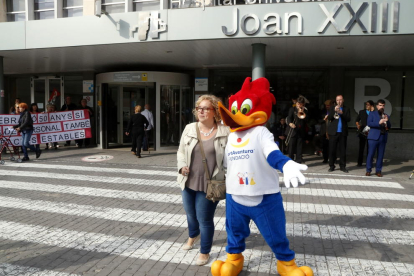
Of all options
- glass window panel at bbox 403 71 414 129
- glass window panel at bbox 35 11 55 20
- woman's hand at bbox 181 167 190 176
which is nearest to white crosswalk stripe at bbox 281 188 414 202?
woman's hand at bbox 181 167 190 176

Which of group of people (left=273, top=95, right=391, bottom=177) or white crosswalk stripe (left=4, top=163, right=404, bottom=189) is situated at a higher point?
group of people (left=273, top=95, right=391, bottom=177)

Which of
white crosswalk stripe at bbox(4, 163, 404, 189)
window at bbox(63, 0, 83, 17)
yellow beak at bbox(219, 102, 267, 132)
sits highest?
window at bbox(63, 0, 83, 17)

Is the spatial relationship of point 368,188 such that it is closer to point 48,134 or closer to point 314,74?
point 314,74

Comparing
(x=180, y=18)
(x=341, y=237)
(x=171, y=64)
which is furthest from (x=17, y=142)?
(x=341, y=237)

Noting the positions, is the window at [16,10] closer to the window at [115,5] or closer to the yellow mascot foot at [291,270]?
the window at [115,5]

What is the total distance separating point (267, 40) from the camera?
10.6 meters

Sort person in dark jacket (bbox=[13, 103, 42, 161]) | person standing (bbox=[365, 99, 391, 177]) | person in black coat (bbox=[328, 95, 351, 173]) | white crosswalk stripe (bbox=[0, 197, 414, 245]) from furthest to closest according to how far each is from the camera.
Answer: person in dark jacket (bbox=[13, 103, 42, 161])
person in black coat (bbox=[328, 95, 351, 173])
person standing (bbox=[365, 99, 391, 177])
white crosswalk stripe (bbox=[0, 197, 414, 245])

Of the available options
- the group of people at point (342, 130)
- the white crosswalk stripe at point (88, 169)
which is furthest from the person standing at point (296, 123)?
the white crosswalk stripe at point (88, 169)

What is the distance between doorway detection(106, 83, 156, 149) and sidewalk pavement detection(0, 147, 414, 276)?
709cm

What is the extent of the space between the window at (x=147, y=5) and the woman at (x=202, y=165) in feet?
34.1

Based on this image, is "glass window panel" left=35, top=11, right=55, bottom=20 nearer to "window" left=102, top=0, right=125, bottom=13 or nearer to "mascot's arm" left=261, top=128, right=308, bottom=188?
"window" left=102, top=0, right=125, bottom=13

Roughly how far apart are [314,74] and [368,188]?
324 inches

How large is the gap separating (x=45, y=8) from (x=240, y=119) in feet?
46.6

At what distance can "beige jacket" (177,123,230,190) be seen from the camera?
4.09 m
